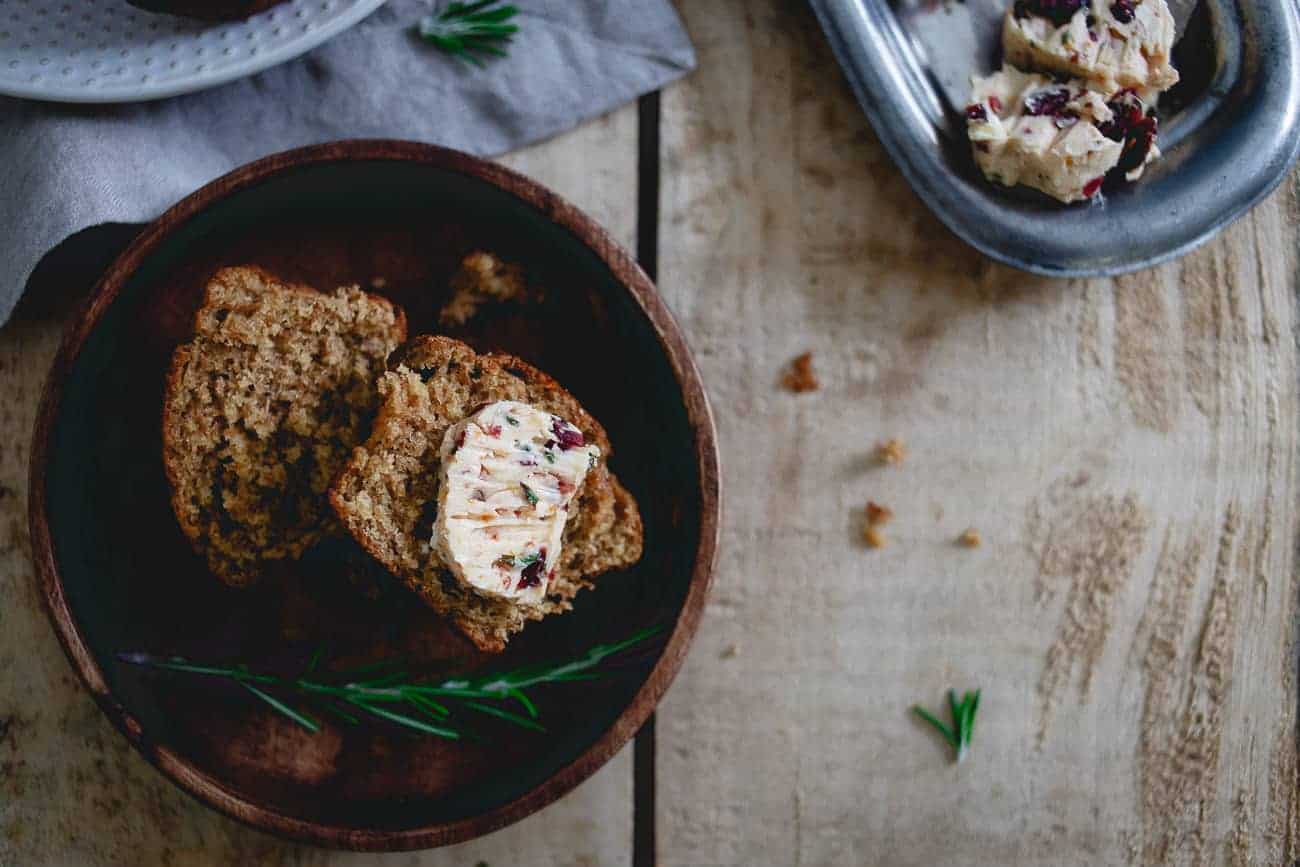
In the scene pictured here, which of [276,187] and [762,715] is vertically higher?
[276,187]

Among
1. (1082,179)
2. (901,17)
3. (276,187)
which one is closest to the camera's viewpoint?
(276,187)

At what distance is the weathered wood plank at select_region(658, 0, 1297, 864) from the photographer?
1694 millimetres

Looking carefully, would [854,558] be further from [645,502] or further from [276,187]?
[276,187]

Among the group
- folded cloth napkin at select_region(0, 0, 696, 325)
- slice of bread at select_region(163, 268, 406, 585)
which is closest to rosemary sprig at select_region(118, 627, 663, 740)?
slice of bread at select_region(163, 268, 406, 585)

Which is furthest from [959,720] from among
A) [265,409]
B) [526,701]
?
[265,409]

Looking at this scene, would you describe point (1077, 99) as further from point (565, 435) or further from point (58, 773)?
point (58, 773)

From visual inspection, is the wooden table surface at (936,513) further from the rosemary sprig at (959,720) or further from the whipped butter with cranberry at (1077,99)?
the whipped butter with cranberry at (1077,99)

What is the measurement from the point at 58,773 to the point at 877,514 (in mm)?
1254

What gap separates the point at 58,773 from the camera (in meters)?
1.61

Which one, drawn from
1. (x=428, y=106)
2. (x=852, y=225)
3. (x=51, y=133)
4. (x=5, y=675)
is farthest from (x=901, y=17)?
(x=5, y=675)

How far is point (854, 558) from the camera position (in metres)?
1.70

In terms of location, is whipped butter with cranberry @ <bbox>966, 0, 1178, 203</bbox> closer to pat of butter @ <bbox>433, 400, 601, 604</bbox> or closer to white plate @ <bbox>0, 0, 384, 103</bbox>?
pat of butter @ <bbox>433, 400, 601, 604</bbox>

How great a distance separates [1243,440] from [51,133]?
179 cm

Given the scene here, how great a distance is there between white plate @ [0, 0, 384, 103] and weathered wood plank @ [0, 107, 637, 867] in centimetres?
34
